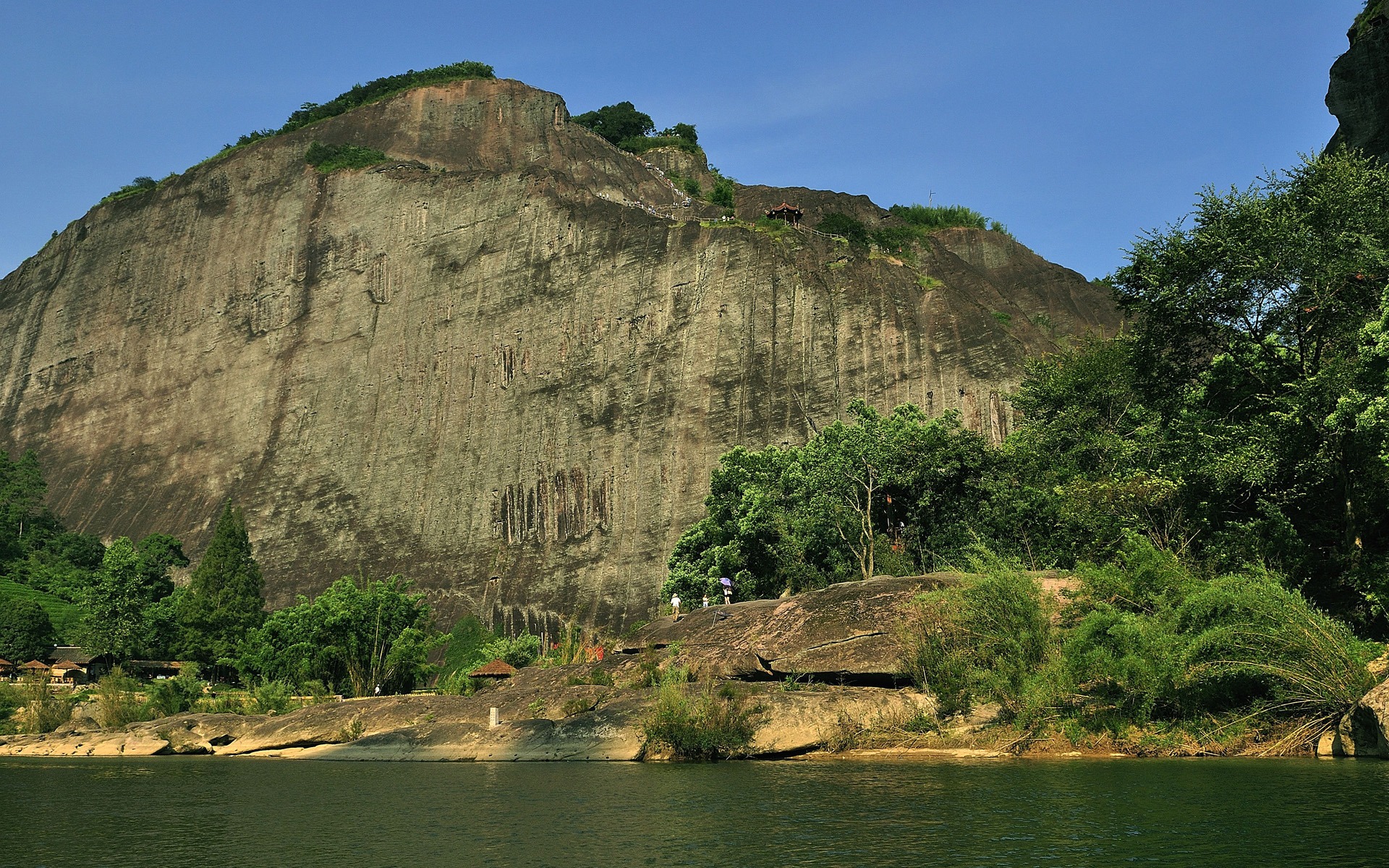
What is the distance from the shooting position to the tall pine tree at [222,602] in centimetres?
4841

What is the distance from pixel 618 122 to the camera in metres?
96.9

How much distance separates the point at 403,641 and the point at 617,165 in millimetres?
54797

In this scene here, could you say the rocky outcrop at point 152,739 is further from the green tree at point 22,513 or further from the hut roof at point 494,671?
the green tree at point 22,513

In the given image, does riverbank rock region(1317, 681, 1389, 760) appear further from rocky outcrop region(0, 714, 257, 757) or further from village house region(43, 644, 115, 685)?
village house region(43, 644, 115, 685)

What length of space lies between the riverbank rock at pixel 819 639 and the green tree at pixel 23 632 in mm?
39943

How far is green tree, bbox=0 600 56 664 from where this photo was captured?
52.6 m

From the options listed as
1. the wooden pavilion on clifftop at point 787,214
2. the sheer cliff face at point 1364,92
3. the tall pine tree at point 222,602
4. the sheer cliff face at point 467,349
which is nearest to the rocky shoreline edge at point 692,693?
the tall pine tree at point 222,602

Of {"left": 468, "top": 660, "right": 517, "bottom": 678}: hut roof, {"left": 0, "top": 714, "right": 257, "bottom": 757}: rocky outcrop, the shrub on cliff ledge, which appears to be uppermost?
the shrub on cliff ledge

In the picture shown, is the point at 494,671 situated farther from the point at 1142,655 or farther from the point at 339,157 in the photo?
the point at 339,157

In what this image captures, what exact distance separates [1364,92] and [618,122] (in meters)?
66.8

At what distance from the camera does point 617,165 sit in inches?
3364

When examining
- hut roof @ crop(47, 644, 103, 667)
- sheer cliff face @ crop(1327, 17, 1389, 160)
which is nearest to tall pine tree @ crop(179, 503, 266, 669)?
hut roof @ crop(47, 644, 103, 667)

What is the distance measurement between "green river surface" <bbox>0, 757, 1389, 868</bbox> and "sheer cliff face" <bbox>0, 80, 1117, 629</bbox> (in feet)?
119

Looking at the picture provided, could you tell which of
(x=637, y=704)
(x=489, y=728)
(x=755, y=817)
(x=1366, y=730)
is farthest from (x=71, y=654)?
(x=1366, y=730)
